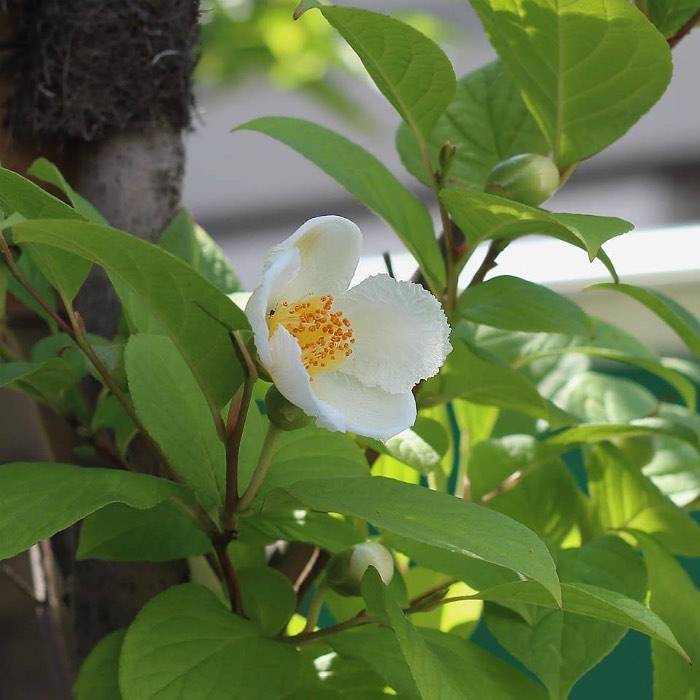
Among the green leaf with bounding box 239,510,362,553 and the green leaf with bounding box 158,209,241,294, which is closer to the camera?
the green leaf with bounding box 239,510,362,553

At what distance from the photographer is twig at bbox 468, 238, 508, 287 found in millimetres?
353

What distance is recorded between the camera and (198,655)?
30cm

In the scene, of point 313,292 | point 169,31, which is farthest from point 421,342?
point 169,31

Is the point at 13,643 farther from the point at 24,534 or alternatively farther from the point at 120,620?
the point at 24,534

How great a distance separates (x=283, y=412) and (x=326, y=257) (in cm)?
5

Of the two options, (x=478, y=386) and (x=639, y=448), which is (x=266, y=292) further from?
(x=639, y=448)

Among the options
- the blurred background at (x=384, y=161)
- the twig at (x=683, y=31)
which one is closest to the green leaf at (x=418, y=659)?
the twig at (x=683, y=31)

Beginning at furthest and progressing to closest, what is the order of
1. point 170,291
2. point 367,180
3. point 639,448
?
point 639,448 → point 367,180 → point 170,291

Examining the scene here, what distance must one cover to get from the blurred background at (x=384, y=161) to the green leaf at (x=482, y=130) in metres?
0.58

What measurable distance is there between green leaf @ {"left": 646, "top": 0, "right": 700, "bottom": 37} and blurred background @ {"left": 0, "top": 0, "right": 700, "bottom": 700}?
2.03 feet

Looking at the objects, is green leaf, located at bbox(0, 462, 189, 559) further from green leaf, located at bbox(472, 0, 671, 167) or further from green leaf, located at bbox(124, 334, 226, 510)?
green leaf, located at bbox(472, 0, 671, 167)

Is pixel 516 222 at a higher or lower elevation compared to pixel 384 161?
higher

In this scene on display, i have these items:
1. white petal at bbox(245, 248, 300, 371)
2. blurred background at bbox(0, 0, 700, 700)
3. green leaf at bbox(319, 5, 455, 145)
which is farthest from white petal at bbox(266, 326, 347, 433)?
blurred background at bbox(0, 0, 700, 700)

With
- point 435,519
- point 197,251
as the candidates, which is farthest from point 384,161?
point 435,519
